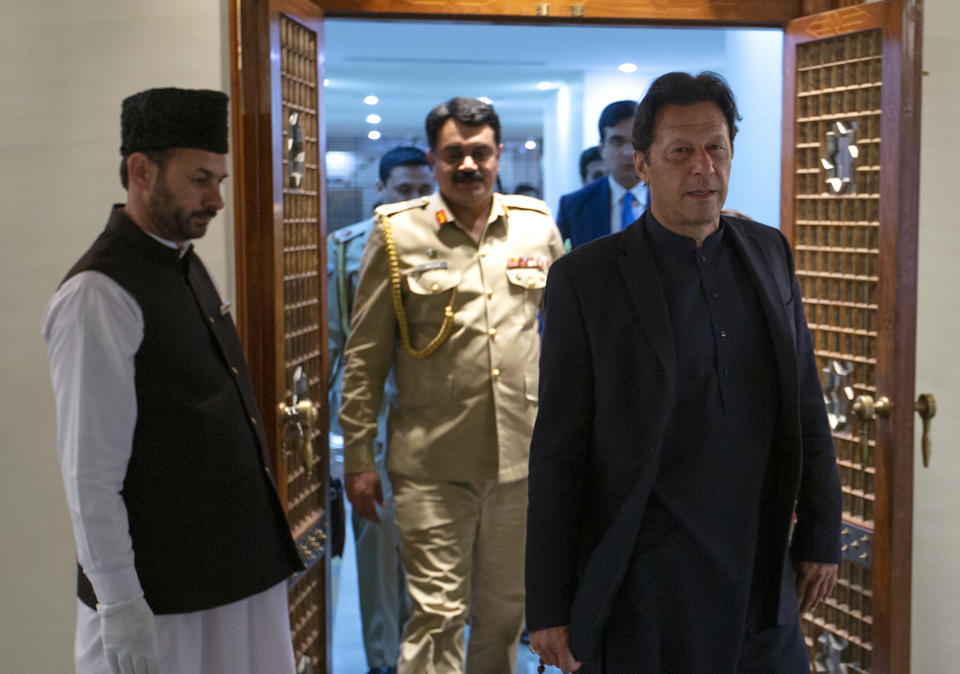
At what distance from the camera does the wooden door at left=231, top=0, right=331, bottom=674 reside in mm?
2617

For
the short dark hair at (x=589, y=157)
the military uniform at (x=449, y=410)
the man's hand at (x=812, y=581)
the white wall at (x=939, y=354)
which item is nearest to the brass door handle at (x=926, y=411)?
the white wall at (x=939, y=354)

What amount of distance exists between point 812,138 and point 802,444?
54.5 inches

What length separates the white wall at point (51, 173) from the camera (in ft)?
8.59

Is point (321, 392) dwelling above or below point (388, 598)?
above

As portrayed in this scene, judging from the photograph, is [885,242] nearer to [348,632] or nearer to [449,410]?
[449,410]

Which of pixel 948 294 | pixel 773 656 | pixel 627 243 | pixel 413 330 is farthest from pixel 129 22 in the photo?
pixel 948 294

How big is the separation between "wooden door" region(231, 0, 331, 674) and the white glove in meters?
0.85

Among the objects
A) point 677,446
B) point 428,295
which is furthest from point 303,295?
point 677,446

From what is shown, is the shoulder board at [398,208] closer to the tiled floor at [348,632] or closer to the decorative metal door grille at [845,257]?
the decorative metal door grille at [845,257]

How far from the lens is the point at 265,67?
2582 mm

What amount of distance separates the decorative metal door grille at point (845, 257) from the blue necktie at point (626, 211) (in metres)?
0.86

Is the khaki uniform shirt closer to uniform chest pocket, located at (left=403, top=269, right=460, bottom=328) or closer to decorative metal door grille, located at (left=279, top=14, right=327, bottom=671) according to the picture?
uniform chest pocket, located at (left=403, top=269, right=460, bottom=328)

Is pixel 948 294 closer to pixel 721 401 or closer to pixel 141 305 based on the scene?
pixel 721 401

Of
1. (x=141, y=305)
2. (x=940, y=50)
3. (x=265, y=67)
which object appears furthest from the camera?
(x=940, y=50)
